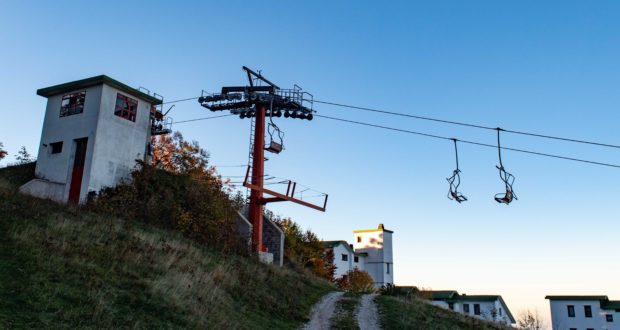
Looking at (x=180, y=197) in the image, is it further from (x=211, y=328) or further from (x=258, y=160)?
(x=211, y=328)

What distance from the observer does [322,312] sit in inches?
931

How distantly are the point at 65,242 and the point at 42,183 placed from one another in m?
14.9

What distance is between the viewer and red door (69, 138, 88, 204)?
3058 cm

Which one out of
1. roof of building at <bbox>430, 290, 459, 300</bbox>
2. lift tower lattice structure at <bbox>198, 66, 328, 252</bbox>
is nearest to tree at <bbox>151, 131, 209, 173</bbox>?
lift tower lattice structure at <bbox>198, 66, 328, 252</bbox>

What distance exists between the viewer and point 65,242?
1831cm

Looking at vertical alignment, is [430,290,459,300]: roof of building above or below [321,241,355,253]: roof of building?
below

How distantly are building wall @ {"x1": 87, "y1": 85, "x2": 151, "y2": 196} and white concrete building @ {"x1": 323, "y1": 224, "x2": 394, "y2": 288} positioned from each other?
36965 mm

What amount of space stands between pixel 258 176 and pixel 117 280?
20099mm

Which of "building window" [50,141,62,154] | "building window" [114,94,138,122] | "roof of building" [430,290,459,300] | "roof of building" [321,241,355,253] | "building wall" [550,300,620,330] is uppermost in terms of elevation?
"building window" [114,94,138,122]

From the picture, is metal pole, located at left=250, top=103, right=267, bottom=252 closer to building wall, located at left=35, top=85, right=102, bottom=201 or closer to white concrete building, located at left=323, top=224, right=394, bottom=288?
building wall, located at left=35, top=85, right=102, bottom=201

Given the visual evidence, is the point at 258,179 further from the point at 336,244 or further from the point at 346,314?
the point at 336,244

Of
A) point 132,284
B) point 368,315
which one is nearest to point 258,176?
point 368,315

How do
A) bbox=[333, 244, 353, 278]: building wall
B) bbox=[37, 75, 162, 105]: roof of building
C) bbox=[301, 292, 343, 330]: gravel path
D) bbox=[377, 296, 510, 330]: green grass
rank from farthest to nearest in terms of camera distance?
bbox=[333, 244, 353, 278]: building wall < bbox=[37, 75, 162, 105]: roof of building < bbox=[377, 296, 510, 330]: green grass < bbox=[301, 292, 343, 330]: gravel path

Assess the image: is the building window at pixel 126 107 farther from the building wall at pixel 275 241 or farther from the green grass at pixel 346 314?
the green grass at pixel 346 314
